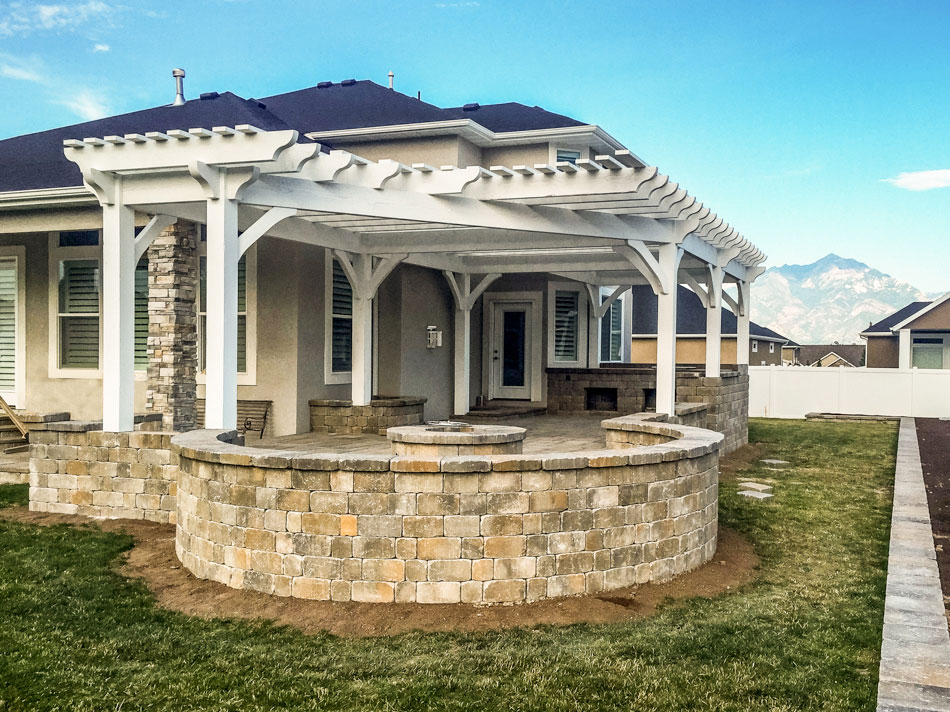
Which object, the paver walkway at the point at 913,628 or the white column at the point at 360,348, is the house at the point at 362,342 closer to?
the white column at the point at 360,348

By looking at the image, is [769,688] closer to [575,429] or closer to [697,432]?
[697,432]

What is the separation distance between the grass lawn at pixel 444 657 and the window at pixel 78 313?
547 centimetres

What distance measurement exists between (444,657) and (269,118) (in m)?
10.7

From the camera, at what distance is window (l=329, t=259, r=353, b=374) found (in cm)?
1120

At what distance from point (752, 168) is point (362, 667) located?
150 m

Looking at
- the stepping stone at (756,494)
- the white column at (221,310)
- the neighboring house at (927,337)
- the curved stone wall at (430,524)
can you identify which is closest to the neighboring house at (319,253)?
the white column at (221,310)

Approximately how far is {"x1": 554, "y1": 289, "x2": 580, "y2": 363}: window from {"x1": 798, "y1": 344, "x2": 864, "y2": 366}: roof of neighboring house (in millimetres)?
35778

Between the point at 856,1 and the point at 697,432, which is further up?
the point at 856,1

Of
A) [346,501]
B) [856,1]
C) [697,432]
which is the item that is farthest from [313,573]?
[856,1]

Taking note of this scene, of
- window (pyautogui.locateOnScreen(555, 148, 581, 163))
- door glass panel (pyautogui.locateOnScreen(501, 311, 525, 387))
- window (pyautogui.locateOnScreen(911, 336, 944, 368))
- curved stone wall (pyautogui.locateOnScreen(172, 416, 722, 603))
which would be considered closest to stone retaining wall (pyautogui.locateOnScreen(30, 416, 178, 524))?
curved stone wall (pyautogui.locateOnScreen(172, 416, 722, 603))

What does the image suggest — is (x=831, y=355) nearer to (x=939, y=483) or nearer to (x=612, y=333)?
(x=612, y=333)

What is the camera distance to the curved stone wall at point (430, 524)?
514 cm

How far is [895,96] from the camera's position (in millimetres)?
75438

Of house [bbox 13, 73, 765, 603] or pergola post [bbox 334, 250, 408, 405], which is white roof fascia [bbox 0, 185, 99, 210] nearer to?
house [bbox 13, 73, 765, 603]
